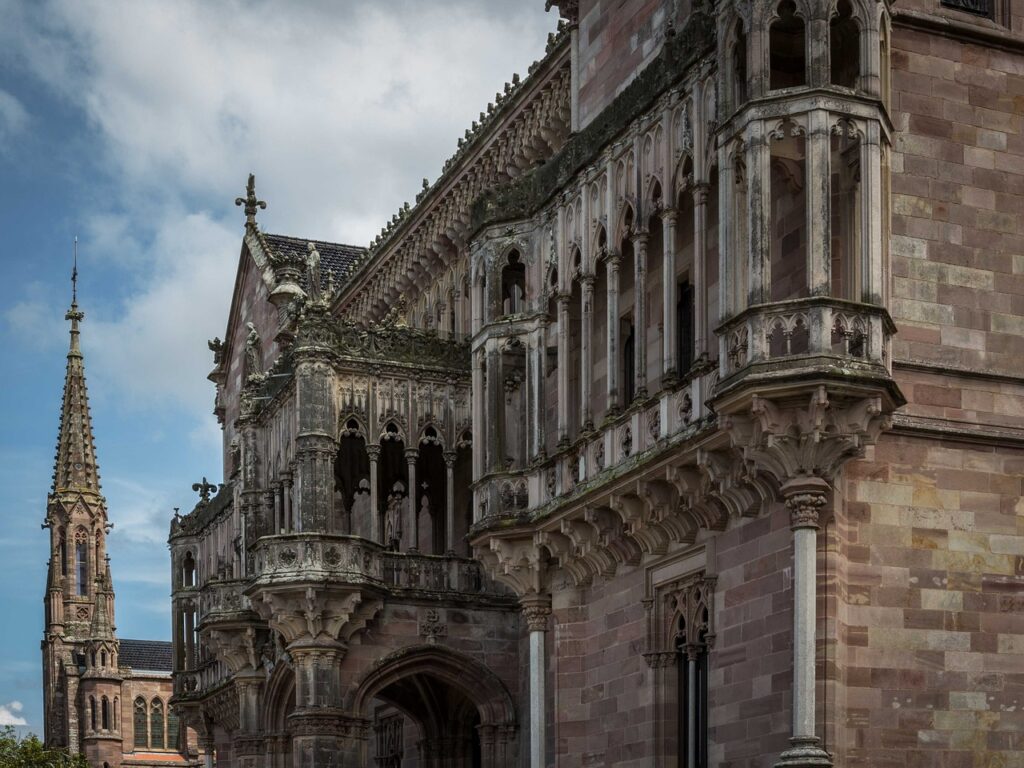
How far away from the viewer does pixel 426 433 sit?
131ft

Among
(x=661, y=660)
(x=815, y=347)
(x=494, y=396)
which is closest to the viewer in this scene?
(x=815, y=347)

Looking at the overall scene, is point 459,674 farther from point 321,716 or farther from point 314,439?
point 314,439

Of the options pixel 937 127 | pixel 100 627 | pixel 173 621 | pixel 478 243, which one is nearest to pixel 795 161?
pixel 937 127

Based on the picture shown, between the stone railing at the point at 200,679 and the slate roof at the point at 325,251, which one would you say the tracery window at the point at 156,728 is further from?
the stone railing at the point at 200,679

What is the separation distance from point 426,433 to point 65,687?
89.0m

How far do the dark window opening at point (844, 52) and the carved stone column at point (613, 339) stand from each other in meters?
4.98

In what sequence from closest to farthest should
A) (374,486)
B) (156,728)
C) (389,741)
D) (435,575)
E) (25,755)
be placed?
(374,486) < (435,575) < (389,741) < (25,755) < (156,728)

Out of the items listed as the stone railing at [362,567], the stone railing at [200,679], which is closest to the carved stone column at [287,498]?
the stone railing at [362,567]

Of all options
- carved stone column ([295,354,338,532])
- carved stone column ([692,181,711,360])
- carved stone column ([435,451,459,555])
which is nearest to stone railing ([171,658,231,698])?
carved stone column ([435,451,459,555])

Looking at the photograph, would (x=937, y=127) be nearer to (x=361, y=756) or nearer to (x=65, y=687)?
(x=361, y=756)

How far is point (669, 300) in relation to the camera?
2823cm

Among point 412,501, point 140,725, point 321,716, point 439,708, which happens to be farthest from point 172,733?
point 321,716

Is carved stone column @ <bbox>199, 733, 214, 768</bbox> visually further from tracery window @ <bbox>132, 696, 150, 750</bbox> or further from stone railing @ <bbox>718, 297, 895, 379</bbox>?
tracery window @ <bbox>132, 696, 150, 750</bbox>

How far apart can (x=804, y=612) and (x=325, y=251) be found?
37180 mm
